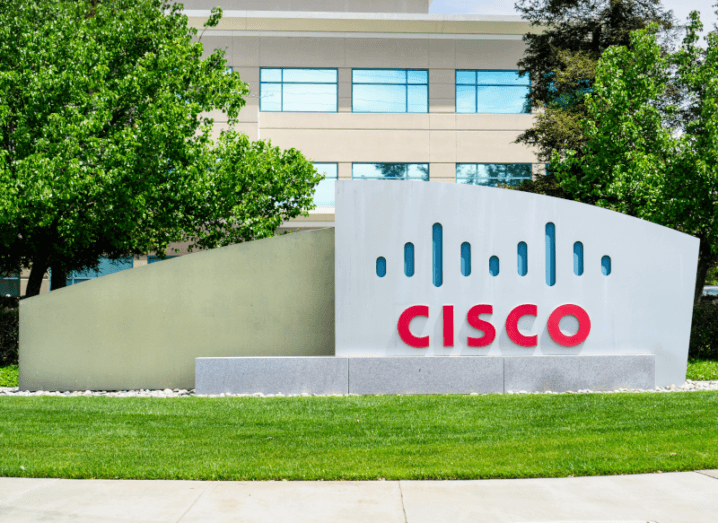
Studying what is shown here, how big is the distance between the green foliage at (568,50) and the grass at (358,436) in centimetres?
1672

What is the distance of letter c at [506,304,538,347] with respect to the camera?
1223 cm

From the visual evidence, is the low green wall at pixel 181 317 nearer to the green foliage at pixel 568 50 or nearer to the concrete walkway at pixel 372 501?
the concrete walkway at pixel 372 501

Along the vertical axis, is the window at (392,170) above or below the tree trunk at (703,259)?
above

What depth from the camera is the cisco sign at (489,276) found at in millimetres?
12156

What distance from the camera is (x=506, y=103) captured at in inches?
1287

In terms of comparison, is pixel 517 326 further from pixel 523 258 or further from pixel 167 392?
pixel 167 392

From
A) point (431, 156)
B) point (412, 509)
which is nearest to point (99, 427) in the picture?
point (412, 509)

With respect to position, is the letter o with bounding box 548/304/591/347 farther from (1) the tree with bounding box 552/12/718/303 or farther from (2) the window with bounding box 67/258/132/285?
(2) the window with bounding box 67/258/132/285

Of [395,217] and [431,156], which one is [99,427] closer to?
[395,217]

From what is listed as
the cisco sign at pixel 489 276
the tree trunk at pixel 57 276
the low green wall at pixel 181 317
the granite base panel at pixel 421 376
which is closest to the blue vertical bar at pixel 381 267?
the cisco sign at pixel 489 276

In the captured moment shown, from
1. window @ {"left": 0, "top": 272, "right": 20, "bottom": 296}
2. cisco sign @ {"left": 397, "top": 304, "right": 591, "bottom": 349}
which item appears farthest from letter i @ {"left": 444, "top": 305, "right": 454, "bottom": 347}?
window @ {"left": 0, "top": 272, "right": 20, "bottom": 296}

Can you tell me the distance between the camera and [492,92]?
32750mm

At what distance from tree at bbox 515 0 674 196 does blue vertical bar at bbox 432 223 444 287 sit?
14337mm

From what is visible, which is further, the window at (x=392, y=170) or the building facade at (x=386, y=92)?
the window at (x=392, y=170)
